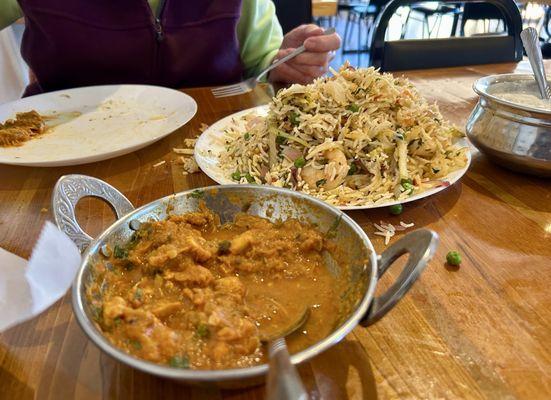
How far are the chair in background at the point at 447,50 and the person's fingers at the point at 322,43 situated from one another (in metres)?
0.59

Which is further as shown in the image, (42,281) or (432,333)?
(432,333)

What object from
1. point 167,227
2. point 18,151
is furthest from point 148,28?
point 167,227

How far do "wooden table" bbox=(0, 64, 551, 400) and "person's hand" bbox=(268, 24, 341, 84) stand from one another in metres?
1.10

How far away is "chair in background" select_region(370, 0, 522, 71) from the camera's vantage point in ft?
8.78

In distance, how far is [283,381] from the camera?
486 millimetres

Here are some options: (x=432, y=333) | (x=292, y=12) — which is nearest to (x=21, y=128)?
(x=432, y=333)

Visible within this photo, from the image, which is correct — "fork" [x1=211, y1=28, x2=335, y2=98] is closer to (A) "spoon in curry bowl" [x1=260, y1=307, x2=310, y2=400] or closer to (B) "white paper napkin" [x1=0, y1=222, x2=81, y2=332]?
(B) "white paper napkin" [x1=0, y1=222, x2=81, y2=332]

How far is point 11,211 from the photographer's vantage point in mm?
1300

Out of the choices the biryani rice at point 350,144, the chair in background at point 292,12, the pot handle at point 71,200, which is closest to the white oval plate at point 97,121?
the biryani rice at point 350,144

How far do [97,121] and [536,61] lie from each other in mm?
1659

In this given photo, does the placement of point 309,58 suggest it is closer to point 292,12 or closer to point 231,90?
point 231,90

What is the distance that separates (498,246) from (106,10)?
2022 millimetres

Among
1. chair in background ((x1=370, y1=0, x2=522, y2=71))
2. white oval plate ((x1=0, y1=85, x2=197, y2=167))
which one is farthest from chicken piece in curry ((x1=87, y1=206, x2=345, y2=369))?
chair in background ((x1=370, y1=0, x2=522, y2=71))

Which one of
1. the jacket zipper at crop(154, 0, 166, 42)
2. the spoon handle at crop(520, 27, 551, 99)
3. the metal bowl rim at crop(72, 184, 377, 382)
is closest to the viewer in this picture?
the metal bowl rim at crop(72, 184, 377, 382)
